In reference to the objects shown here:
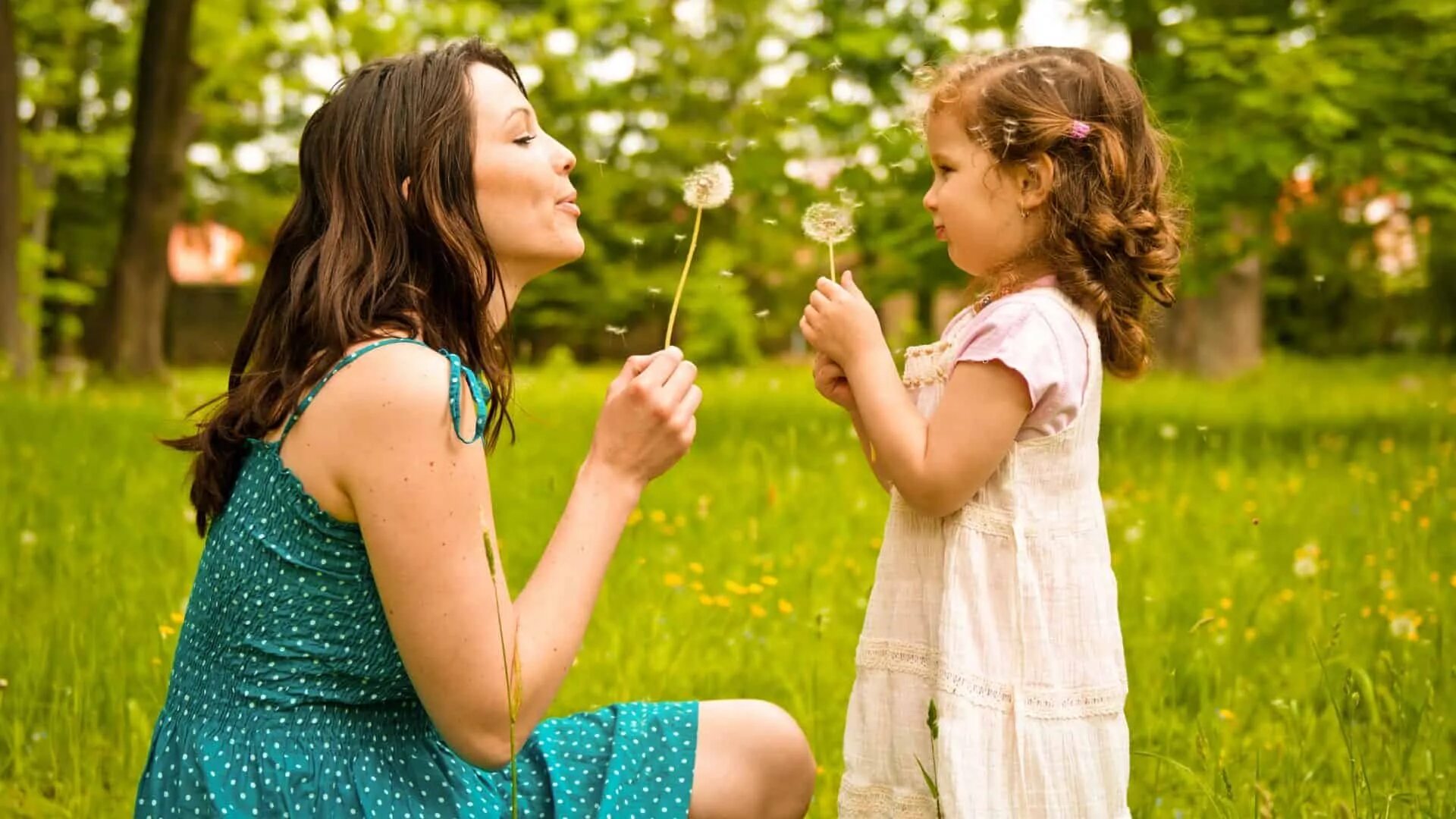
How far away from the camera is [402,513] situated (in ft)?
4.98

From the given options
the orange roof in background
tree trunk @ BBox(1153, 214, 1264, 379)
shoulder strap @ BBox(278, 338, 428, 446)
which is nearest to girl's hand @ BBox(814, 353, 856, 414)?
shoulder strap @ BBox(278, 338, 428, 446)

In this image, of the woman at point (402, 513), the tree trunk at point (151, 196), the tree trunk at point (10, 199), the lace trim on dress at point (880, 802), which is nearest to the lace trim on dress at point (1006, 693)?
the lace trim on dress at point (880, 802)

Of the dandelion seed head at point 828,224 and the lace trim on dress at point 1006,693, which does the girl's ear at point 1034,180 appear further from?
the lace trim on dress at point 1006,693

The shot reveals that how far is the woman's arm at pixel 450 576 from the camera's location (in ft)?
4.99

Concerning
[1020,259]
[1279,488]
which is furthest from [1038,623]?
[1279,488]

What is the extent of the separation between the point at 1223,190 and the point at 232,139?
19.7 m

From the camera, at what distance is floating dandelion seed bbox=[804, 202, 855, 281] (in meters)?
1.99

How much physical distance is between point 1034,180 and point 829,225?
284 mm

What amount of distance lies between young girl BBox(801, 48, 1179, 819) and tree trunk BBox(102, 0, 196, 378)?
10.4m

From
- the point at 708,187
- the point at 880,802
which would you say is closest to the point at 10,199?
the point at 708,187

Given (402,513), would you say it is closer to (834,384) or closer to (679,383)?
(679,383)

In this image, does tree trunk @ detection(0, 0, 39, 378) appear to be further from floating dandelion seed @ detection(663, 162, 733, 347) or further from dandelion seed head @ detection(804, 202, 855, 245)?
dandelion seed head @ detection(804, 202, 855, 245)

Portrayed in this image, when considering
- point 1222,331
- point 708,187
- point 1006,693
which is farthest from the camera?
point 1222,331

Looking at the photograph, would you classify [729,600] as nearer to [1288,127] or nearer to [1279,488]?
[1279,488]
